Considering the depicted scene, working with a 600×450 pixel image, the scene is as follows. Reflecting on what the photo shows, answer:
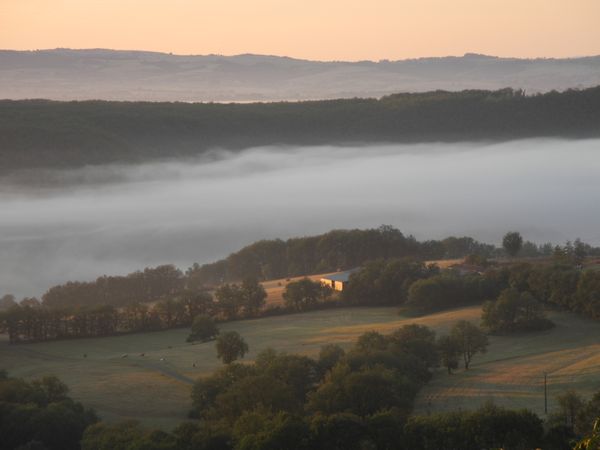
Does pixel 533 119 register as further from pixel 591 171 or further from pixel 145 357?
pixel 145 357

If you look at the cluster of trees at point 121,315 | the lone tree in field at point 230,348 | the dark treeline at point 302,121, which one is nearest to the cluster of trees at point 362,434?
the lone tree in field at point 230,348

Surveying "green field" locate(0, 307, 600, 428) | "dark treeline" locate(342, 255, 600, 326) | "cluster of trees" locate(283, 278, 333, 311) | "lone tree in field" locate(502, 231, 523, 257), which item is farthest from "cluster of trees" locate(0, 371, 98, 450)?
"lone tree in field" locate(502, 231, 523, 257)

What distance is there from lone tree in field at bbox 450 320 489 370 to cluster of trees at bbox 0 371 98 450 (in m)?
12.8

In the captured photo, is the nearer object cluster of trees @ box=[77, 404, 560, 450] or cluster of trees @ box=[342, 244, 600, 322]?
cluster of trees @ box=[77, 404, 560, 450]

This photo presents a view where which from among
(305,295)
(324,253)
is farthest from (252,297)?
(324,253)

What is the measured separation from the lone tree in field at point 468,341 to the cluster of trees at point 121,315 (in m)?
15.9

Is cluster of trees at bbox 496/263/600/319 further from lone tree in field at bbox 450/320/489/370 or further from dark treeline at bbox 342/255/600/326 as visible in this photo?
lone tree in field at bbox 450/320/489/370

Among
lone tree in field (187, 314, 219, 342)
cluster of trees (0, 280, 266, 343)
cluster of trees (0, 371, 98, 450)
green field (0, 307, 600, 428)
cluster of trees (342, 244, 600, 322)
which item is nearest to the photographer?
cluster of trees (0, 371, 98, 450)

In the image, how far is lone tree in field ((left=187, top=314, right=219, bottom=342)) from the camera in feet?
153

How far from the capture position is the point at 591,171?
507 feet

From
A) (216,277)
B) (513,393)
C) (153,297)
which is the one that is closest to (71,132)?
(216,277)

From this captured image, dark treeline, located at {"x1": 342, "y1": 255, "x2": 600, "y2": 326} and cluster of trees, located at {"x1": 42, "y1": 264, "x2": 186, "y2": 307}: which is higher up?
cluster of trees, located at {"x1": 42, "y1": 264, "x2": 186, "y2": 307}

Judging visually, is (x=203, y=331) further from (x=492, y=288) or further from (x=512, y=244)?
(x=512, y=244)

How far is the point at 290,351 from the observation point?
1631 inches
